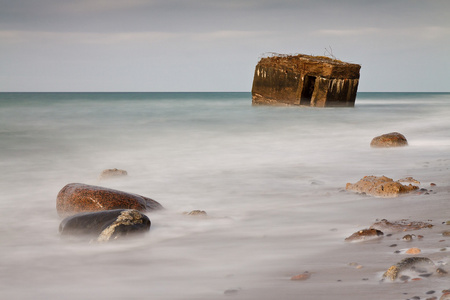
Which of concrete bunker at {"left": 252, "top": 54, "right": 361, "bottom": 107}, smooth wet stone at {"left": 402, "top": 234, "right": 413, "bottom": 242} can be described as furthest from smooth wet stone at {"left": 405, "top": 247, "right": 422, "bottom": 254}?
concrete bunker at {"left": 252, "top": 54, "right": 361, "bottom": 107}

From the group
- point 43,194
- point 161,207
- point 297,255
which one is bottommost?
point 43,194

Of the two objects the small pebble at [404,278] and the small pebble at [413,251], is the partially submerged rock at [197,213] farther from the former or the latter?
the small pebble at [404,278]

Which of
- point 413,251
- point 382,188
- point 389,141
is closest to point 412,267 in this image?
point 413,251

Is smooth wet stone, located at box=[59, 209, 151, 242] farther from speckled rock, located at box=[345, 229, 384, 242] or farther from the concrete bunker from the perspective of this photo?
the concrete bunker

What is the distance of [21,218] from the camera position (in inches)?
203

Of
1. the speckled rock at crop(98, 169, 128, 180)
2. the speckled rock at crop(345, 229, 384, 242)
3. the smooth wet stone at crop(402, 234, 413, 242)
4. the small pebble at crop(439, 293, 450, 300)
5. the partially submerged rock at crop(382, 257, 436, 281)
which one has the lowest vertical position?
the speckled rock at crop(98, 169, 128, 180)

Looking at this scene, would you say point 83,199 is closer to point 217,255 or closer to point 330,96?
point 217,255

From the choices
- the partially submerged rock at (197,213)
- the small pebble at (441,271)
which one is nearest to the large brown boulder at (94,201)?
the partially submerged rock at (197,213)

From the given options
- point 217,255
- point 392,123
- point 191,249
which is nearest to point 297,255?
point 217,255

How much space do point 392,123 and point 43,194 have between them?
1525 centimetres

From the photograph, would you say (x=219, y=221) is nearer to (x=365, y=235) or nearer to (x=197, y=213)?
(x=197, y=213)

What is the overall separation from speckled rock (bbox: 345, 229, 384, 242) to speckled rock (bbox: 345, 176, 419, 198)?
1.66 m

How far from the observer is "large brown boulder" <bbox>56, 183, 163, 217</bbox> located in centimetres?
486

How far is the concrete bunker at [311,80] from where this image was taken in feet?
83.9
